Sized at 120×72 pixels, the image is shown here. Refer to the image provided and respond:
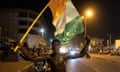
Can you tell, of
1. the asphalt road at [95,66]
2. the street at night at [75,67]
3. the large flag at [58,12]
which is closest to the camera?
the large flag at [58,12]

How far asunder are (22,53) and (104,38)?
110 meters

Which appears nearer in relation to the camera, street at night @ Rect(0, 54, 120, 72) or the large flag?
the large flag

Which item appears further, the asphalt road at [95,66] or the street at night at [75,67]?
the asphalt road at [95,66]

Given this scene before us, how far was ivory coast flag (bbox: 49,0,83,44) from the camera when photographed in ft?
21.9

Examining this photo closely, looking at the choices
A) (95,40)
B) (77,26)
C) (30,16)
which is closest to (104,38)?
(95,40)

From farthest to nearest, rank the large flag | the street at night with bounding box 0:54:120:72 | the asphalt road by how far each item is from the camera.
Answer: the asphalt road
the street at night with bounding box 0:54:120:72
the large flag

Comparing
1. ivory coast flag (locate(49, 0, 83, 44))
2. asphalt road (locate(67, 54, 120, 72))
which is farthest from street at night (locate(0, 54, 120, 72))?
ivory coast flag (locate(49, 0, 83, 44))

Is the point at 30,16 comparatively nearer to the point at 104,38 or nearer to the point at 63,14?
the point at 104,38

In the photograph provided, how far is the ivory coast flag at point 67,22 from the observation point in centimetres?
668

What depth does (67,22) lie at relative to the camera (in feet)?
22.2

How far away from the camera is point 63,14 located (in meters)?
6.73

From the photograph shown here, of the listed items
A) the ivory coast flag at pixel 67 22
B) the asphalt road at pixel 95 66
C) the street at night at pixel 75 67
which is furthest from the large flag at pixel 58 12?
the asphalt road at pixel 95 66

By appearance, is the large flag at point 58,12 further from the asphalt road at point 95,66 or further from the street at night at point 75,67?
the asphalt road at point 95,66

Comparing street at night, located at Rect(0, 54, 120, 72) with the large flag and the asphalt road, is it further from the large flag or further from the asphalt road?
the large flag
